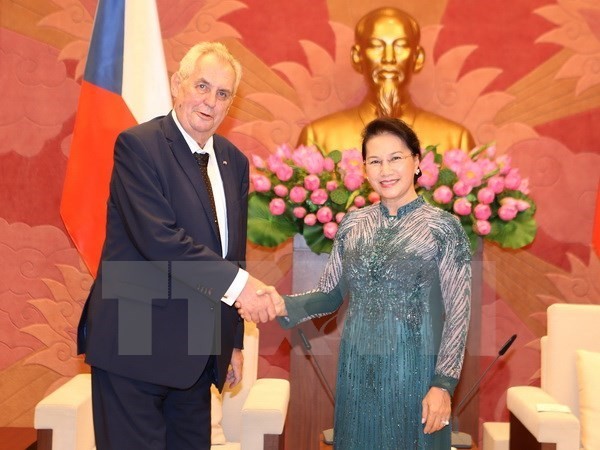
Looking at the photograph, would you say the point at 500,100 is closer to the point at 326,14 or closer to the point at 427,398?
the point at 326,14

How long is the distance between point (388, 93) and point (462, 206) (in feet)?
3.89

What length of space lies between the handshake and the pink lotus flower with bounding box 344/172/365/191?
2.62 ft

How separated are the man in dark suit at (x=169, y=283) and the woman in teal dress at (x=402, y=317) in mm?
351

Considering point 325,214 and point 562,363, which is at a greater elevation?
point 325,214

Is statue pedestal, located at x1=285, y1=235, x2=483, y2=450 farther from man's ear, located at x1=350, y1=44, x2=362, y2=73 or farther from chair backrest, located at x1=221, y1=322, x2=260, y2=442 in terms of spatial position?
man's ear, located at x1=350, y1=44, x2=362, y2=73

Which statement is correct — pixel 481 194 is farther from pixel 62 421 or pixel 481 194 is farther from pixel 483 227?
pixel 62 421

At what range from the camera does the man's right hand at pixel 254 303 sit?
235 centimetres

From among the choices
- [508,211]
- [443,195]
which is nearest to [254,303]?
[443,195]

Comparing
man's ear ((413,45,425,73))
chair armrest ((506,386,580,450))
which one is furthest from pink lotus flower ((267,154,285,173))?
chair armrest ((506,386,580,450))

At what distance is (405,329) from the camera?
2213mm

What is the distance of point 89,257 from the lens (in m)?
3.64

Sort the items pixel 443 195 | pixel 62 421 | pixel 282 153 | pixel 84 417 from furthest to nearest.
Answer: pixel 282 153, pixel 443 195, pixel 84 417, pixel 62 421

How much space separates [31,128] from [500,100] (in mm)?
2619

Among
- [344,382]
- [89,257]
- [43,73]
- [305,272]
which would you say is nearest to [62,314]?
[89,257]
